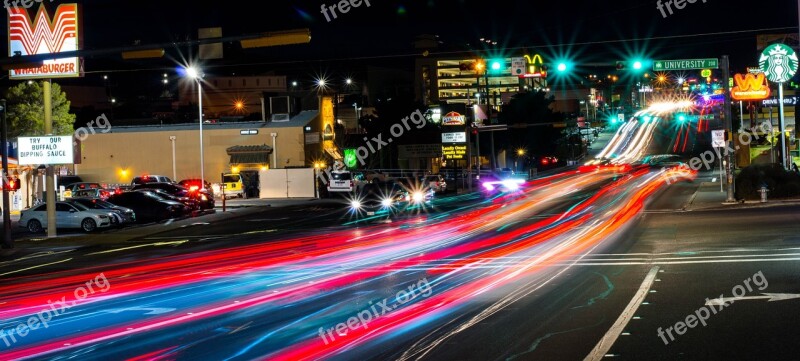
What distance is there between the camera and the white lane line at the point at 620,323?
9830mm

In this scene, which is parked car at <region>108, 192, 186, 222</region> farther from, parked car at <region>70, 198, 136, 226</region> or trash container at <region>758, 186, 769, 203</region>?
trash container at <region>758, 186, 769, 203</region>

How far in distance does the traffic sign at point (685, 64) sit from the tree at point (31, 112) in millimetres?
41107

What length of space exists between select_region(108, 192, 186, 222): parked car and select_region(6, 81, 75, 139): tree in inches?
773

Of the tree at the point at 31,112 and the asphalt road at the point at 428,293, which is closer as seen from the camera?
the asphalt road at the point at 428,293

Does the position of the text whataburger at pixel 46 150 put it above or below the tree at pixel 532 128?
below

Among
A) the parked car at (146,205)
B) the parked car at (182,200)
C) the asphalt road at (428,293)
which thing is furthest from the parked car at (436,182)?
the asphalt road at (428,293)

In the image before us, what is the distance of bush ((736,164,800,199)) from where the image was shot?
35.2 meters

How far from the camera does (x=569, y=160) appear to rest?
106188 mm

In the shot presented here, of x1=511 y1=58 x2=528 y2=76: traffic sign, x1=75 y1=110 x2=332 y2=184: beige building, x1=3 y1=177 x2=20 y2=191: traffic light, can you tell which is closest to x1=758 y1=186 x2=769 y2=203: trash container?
x1=511 y1=58 x2=528 y2=76: traffic sign

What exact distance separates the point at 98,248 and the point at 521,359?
22337 millimetres

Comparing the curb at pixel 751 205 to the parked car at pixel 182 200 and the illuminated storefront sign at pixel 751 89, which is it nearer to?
the illuminated storefront sign at pixel 751 89

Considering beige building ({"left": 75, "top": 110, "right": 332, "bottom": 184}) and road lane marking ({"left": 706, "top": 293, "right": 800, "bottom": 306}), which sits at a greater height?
beige building ({"left": 75, "top": 110, "right": 332, "bottom": 184})

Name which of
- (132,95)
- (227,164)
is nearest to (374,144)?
(227,164)

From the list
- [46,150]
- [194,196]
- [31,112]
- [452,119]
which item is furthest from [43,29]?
[452,119]
